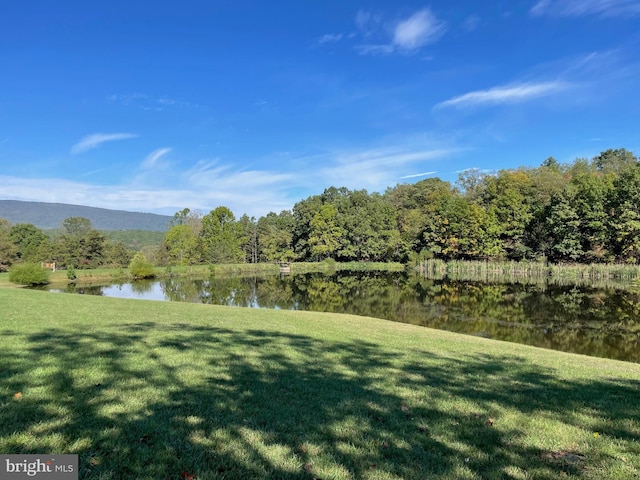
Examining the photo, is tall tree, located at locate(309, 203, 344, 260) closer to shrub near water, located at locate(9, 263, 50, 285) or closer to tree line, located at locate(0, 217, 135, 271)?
tree line, located at locate(0, 217, 135, 271)

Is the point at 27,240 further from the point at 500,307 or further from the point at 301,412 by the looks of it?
the point at 301,412

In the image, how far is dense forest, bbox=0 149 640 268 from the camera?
4519 centimetres

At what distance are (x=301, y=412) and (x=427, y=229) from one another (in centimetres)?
5715

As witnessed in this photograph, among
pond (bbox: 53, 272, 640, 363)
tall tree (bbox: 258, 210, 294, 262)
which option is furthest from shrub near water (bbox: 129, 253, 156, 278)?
tall tree (bbox: 258, 210, 294, 262)

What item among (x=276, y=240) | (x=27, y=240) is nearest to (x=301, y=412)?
(x=276, y=240)

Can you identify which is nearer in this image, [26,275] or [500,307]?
[500,307]

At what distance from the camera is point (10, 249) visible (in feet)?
157

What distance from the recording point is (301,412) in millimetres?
4023

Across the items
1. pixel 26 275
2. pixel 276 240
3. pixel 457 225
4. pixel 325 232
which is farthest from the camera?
pixel 276 240

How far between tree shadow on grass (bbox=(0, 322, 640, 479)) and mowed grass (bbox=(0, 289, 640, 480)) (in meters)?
0.02

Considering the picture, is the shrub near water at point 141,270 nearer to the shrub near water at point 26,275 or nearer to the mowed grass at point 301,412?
the shrub near water at point 26,275

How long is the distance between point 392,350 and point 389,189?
8467cm

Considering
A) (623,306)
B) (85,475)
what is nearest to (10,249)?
(85,475)

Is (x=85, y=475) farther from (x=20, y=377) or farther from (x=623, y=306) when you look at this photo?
(x=623, y=306)
